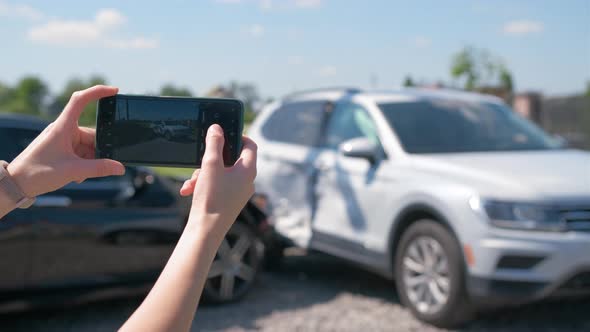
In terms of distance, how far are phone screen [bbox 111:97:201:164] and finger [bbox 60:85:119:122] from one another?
4.1 inches

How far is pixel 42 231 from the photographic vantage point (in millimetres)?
4125

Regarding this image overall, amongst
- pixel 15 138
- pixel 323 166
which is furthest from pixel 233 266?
pixel 15 138

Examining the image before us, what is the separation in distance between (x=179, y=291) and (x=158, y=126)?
0.66 metres

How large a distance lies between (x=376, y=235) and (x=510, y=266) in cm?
125

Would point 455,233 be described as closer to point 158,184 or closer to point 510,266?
point 510,266

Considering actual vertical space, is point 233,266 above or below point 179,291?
below

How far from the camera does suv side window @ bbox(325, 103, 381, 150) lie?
18.0 ft

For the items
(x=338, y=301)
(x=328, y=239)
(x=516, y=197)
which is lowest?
(x=338, y=301)

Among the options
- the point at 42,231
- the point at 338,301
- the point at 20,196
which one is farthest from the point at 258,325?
the point at 20,196

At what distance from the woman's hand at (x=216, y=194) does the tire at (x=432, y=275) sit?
3.38m

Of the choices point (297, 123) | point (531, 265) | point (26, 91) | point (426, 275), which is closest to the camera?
point (531, 265)

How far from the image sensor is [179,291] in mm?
941

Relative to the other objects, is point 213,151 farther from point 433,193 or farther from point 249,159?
point 433,193

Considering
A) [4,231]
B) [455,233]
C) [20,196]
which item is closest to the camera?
[20,196]
